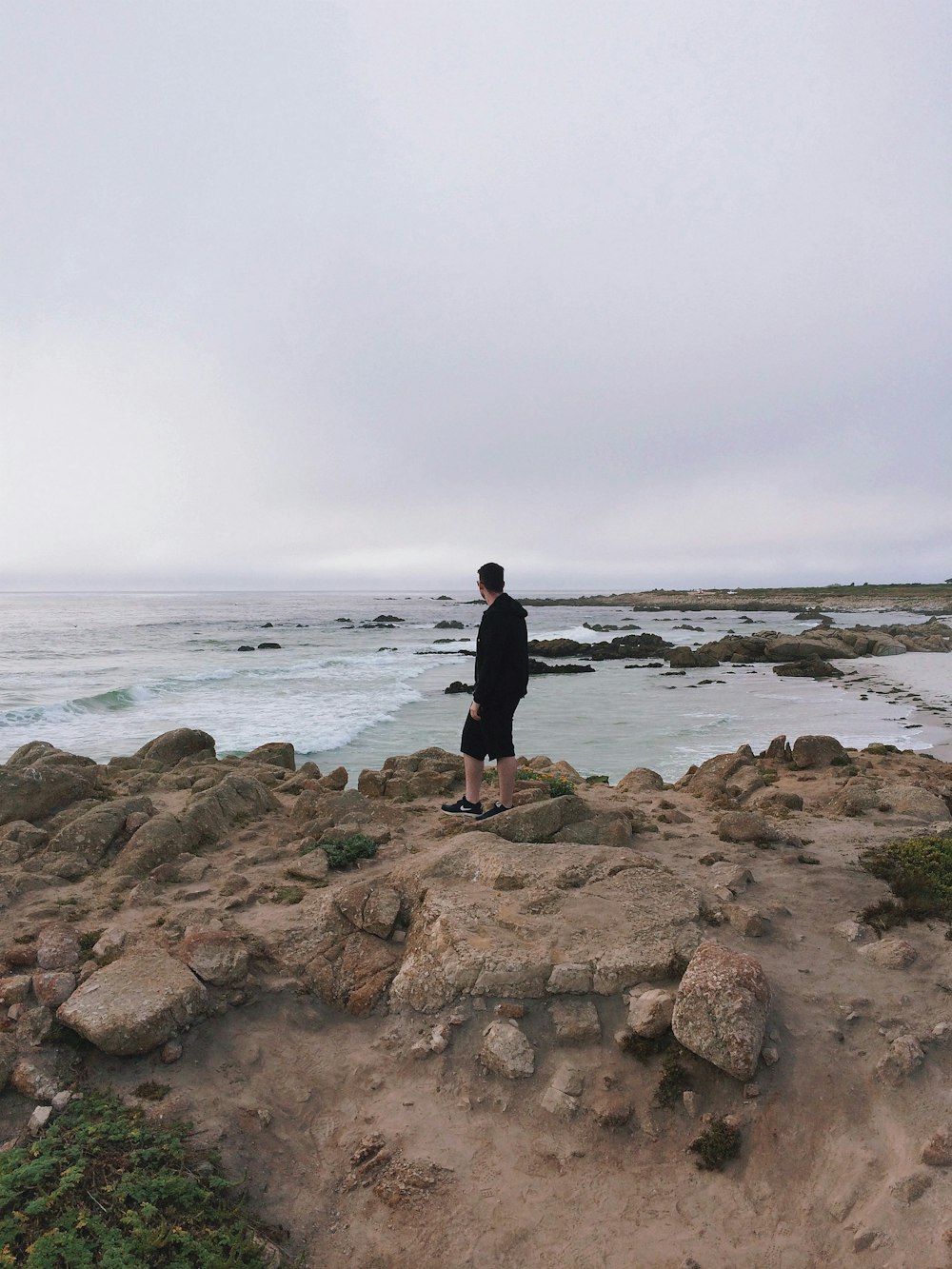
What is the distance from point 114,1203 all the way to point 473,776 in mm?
4718

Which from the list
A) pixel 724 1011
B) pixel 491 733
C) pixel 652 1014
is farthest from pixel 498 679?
pixel 724 1011

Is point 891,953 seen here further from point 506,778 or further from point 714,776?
point 714,776

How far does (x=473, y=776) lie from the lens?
24.6 ft

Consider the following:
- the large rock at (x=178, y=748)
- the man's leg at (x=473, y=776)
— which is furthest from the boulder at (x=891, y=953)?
the large rock at (x=178, y=748)

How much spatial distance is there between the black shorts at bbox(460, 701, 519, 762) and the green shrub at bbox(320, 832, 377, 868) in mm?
1415

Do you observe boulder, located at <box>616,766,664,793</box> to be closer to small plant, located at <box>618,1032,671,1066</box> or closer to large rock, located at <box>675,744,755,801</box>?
large rock, located at <box>675,744,755,801</box>

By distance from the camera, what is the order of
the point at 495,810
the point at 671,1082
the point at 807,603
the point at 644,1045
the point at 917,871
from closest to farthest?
1. the point at 671,1082
2. the point at 644,1045
3. the point at 917,871
4. the point at 495,810
5. the point at 807,603

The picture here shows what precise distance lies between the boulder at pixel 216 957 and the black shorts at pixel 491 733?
2.92 meters

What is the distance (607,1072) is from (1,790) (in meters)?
7.42

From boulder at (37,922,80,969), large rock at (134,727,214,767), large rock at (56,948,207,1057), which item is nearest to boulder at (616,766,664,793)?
large rock at (56,948,207,1057)

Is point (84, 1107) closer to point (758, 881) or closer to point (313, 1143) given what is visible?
point (313, 1143)

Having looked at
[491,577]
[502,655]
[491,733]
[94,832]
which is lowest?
[94,832]

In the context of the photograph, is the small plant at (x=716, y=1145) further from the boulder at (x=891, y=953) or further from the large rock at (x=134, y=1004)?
the large rock at (x=134, y=1004)

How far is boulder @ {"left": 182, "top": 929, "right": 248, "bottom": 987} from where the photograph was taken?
4824 mm
